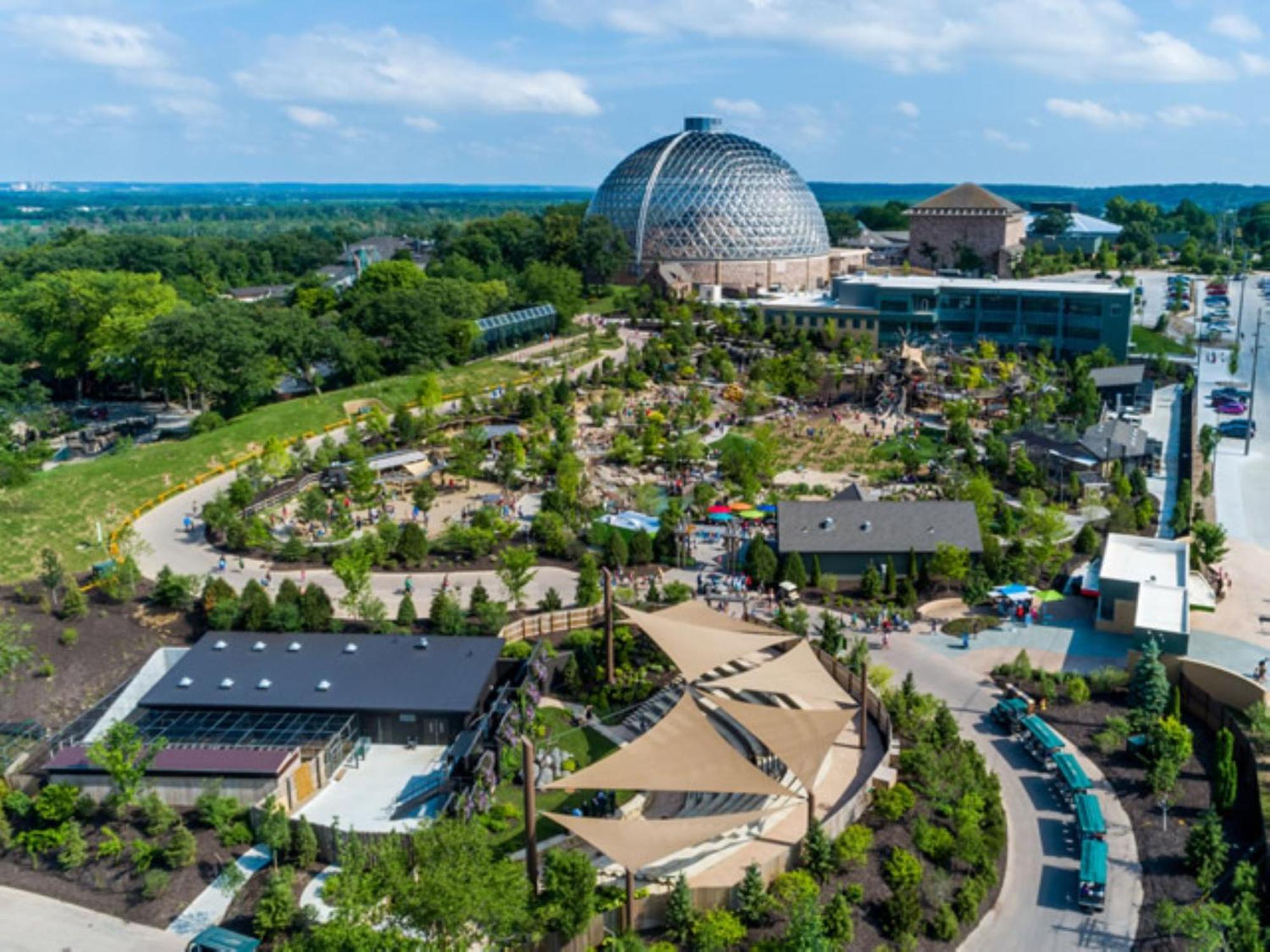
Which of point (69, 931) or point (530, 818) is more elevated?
point (530, 818)

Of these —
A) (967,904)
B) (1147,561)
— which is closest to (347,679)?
(967,904)

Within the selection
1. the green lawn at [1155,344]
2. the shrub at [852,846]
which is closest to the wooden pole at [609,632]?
the shrub at [852,846]

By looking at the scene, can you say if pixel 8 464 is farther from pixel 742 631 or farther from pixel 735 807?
pixel 735 807

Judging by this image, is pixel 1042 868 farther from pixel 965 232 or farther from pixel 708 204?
pixel 965 232

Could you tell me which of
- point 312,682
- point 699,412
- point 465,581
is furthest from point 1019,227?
point 312,682

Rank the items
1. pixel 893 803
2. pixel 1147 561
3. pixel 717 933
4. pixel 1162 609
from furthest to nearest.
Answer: pixel 1147 561
pixel 1162 609
pixel 893 803
pixel 717 933

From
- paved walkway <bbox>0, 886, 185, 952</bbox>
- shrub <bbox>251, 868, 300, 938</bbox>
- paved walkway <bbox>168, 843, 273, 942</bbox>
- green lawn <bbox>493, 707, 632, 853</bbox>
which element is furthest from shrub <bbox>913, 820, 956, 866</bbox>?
paved walkway <bbox>0, 886, 185, 952</bbox>
